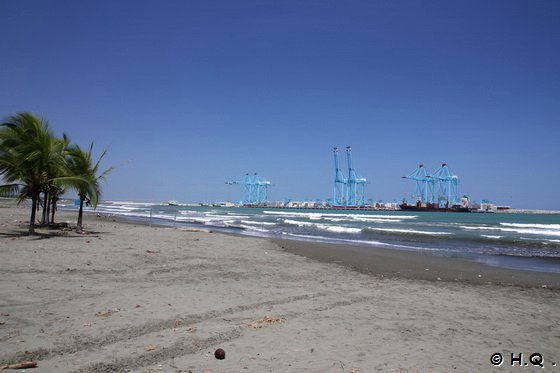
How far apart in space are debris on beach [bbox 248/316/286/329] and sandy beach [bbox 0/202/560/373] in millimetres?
24

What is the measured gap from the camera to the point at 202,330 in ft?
13.7

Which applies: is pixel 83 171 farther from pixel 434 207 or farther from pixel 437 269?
pixel 434 207

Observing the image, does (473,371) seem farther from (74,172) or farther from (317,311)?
(74,172)

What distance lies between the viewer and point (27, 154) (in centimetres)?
1188

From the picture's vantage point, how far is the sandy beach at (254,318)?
347 centimetres

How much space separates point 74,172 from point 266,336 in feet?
44.9

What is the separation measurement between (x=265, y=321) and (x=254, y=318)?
199 millimetres

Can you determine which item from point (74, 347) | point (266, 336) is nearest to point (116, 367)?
point (74, 347)

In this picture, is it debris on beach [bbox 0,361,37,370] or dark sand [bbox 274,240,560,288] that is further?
dark sand [bbox 274,240,560,288]

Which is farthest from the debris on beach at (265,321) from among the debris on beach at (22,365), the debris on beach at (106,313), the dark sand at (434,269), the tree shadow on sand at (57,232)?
the tree shadow on sand at (57,232)

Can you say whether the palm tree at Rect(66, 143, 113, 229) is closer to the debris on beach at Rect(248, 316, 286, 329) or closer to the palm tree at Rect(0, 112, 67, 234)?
the palm tree at Rect(0, 112, 67, 234)

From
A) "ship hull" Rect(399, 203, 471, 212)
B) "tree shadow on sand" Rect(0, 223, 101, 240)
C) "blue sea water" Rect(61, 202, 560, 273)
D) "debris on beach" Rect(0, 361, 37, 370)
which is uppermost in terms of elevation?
"ship hull" Rect(399, 203, 471, 212)

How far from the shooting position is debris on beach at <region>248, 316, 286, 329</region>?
4430 mm

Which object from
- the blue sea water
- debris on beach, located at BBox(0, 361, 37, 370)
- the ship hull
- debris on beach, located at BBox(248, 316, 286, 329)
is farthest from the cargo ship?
debris on beach, located at BBox(0, 361, 37, 370)
